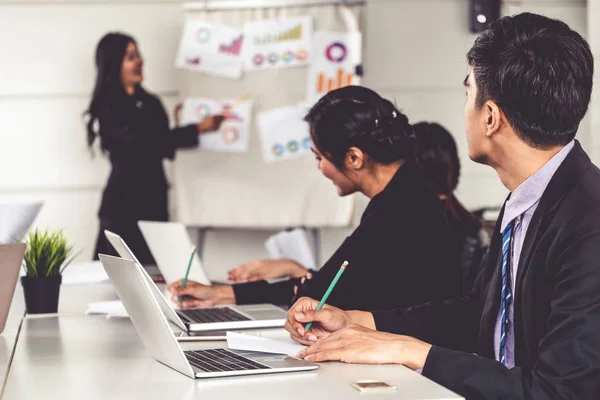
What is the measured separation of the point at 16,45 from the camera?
463cm

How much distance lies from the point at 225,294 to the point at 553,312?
3.70 ft

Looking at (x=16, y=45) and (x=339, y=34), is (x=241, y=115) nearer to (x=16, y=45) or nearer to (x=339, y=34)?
(x=339, y=34)

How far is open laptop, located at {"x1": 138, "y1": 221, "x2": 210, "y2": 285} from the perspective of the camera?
8.46 feet

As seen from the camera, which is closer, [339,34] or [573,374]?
[573,374]

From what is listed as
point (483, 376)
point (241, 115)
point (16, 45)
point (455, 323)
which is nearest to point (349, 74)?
point (241, 115)

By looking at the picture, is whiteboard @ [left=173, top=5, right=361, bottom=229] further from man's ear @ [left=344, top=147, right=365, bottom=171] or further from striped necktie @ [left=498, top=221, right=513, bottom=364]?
striped necktie @ [left=498, top=221, right=513, bottom=364]

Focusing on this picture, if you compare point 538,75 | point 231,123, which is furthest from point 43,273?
point 231,123

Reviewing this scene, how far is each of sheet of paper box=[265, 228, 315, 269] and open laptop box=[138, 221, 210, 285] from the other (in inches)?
15.7

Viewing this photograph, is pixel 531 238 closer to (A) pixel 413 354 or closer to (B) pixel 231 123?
(A) pixel 413 354

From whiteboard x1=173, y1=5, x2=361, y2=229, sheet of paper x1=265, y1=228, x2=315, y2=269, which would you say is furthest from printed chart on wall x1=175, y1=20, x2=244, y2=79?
sheet of paper x1=265, y1=228, x2=315, y2=269

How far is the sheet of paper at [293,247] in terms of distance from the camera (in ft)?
9.64

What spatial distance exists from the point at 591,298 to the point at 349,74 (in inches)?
127

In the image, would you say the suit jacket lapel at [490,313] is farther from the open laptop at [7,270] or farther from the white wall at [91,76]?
the white wall at [91,76]

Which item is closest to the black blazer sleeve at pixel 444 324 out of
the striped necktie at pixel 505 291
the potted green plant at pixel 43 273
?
the striped necktie at pixel 505 291
